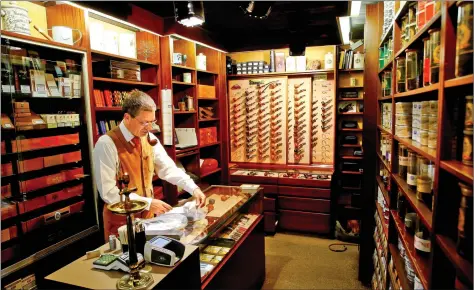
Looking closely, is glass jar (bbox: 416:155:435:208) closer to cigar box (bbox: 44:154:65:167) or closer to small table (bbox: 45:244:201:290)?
small table (bbox: 45:244:201:290)

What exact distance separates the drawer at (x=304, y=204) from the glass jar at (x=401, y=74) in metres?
2.79

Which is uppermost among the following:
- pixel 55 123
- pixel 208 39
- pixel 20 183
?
pixel 208 39

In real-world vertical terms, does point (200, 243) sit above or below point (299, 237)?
above

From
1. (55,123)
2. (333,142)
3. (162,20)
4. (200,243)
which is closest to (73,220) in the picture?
(55,123)

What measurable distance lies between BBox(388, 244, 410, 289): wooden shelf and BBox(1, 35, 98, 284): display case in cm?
254

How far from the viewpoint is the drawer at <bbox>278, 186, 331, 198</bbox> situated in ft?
14.9

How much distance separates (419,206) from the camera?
150cm

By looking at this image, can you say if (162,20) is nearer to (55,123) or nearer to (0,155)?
(55,123)

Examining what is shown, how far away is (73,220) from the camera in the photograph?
2.93 metres

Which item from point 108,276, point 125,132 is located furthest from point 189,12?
point 108,276

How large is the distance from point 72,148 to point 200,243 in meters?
1.74

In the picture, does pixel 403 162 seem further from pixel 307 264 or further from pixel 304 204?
pixel 304 204

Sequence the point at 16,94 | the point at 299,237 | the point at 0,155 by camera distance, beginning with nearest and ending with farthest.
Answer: the point at 0,155 < the point at 16,94 < the point at 299,237

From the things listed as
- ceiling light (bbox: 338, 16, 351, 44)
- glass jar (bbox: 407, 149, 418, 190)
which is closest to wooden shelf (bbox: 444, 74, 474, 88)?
glass jar (bbox: 407, 149, 418, 190)
